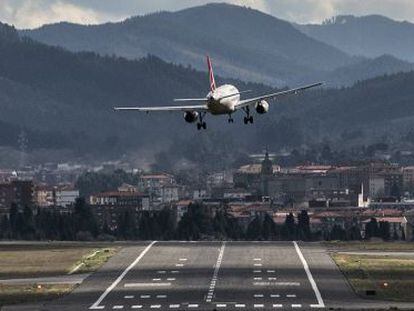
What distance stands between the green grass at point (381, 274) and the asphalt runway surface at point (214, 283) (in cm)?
143

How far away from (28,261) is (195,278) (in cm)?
3128

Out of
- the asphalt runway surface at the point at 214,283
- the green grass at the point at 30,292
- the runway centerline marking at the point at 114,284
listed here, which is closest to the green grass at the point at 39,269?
the green grass at the point at 30,292

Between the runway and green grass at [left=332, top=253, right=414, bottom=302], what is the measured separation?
58.2 inches

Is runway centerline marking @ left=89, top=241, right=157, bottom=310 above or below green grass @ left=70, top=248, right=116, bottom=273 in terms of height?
below

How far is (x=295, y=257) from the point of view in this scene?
191750 millimetres

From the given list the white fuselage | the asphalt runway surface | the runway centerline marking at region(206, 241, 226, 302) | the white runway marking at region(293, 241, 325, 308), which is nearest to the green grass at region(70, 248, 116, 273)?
the asphalt runway surface

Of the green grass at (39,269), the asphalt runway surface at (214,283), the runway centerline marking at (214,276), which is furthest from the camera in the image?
the green grass at (39,269)

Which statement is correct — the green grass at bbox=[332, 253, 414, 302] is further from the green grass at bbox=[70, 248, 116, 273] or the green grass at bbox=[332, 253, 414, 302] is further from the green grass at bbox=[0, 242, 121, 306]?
the green grass at bbox=[0, 242, 121, 306]

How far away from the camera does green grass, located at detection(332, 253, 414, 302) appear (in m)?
148

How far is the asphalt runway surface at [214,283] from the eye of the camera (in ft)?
454

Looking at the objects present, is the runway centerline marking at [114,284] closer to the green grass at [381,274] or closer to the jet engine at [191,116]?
the jet engine at [191,116]

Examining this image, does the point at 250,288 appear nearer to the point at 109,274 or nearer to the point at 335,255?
the point at 109,274

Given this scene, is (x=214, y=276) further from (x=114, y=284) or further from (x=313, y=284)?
(x=313, y=284)

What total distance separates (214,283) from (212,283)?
21 centimetres
